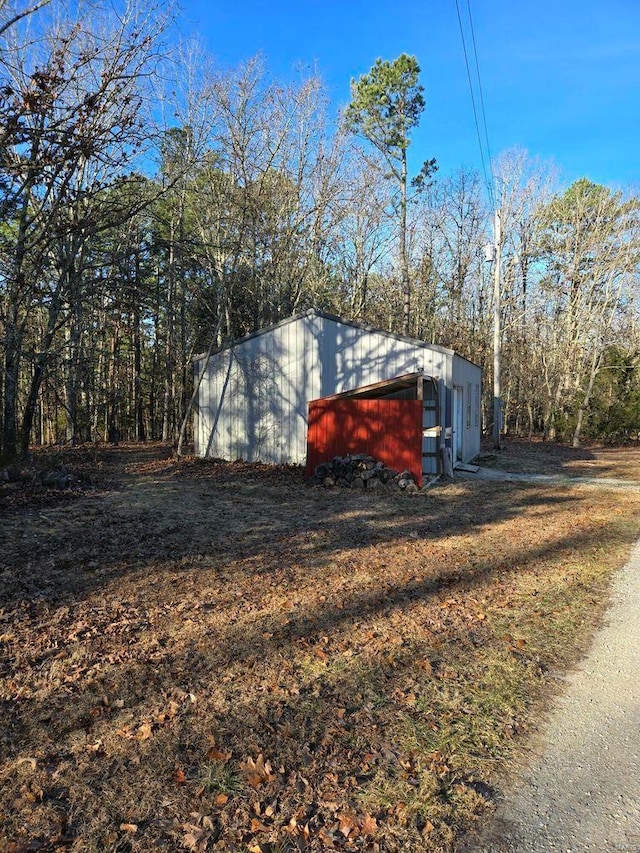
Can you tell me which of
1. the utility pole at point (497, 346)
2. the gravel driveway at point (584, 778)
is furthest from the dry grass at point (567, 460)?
the gravel driveway at point (584, 778)

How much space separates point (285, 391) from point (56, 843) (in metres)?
11.8

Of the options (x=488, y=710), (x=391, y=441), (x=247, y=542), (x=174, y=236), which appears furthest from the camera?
(x=174, y=236)

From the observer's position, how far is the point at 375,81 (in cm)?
2344

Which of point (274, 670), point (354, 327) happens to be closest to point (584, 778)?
point (274, 670)

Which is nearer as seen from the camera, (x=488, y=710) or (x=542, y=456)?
(x=488, y=710)

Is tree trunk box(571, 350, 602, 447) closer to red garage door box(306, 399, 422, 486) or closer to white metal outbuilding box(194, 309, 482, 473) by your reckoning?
white metal outbuilding box(194, 309, 482, 473)

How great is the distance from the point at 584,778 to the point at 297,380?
11376 mm

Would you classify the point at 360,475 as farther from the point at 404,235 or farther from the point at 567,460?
the point at 404,235

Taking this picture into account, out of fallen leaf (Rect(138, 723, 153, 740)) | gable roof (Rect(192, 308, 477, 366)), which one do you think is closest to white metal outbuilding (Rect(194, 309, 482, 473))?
gable roof (Rect(192, 308, 477, 366))

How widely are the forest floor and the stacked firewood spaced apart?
2.67 metres

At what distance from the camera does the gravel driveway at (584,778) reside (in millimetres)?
2148

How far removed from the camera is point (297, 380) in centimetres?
1342

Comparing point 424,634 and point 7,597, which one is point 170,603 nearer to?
point 7,597

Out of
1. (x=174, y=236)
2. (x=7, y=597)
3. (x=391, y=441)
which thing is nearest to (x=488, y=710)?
(x=7, y=597)
